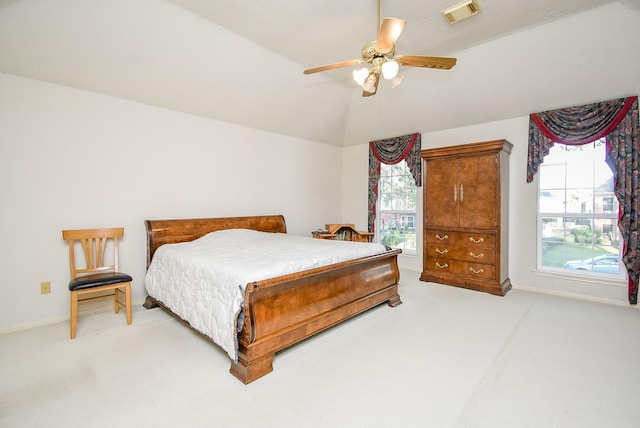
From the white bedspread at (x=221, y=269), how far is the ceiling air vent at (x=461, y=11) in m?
2.36

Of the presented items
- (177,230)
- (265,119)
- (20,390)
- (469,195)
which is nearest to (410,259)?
(469,195)

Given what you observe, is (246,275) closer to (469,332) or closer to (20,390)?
(20,390)

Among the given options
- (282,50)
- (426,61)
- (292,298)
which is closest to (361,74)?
(426,61)

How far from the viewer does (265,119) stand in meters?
4.68

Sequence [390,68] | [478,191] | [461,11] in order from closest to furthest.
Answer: [390,68]
[461,11]
[478,191]

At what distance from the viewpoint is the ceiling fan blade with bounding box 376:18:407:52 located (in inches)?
74.8

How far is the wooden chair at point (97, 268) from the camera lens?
2.74 m

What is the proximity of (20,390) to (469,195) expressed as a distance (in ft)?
15.7

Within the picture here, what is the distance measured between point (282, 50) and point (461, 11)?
74.1 inches

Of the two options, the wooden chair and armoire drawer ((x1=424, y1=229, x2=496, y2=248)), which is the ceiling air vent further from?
the wooden chair

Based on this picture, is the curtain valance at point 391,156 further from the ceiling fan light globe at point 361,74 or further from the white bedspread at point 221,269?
the ceiling fan light globe at point 361,74

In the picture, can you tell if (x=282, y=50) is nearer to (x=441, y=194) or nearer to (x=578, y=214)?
(x=441, y=194)

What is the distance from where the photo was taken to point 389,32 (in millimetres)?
2016

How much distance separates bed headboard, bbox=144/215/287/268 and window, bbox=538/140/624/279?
3.99 m
